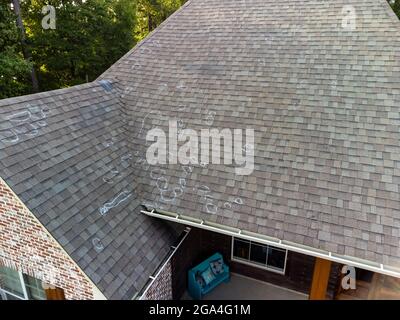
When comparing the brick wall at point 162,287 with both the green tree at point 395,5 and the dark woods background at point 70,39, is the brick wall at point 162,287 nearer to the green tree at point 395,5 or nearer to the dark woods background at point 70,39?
the dark woods background at point 70,39

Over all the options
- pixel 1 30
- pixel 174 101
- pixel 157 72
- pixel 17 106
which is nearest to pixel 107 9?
pixel 1 30

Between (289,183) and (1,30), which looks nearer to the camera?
(289,183)

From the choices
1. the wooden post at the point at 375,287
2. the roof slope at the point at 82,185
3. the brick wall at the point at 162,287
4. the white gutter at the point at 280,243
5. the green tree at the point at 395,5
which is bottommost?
the wooden post at the point at 375,287

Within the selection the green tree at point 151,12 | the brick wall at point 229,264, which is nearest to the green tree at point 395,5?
the green tree at point 151,12

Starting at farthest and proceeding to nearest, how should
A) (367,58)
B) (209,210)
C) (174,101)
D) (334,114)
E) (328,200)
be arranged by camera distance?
1. (174,101)
2. (367,58)
3. (334,114)
4. (209,210)
5. (328,200)

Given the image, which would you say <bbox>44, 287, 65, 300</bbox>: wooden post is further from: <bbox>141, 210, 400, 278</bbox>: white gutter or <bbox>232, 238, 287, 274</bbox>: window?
<bbox>232, 238, 287, 274</bbox>: window

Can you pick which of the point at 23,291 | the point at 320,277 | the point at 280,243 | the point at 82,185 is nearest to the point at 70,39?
the point at 82,185

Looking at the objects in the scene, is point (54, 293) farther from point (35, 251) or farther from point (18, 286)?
point (18, 286)

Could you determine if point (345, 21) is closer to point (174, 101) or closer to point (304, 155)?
Answer: point (304, 155)
